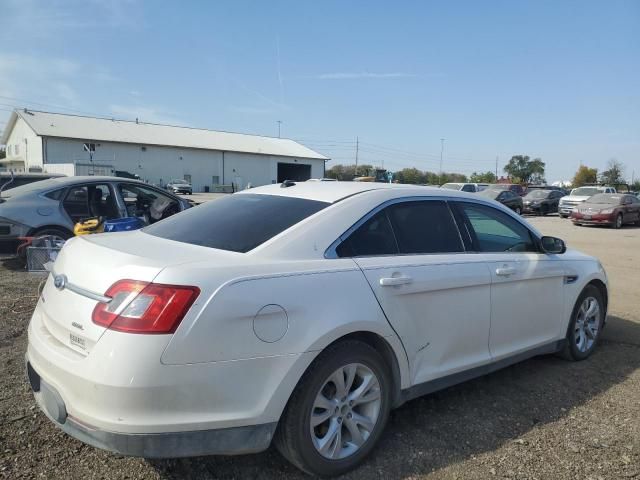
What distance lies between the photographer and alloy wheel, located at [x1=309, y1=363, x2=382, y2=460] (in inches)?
111

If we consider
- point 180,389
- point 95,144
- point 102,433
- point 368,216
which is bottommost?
point 102,433

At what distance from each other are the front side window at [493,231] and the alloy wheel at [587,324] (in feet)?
3.20

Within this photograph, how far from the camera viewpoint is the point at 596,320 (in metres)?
5.11

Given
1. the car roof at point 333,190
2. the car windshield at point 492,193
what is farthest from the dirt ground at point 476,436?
the car windshield at point 492,193

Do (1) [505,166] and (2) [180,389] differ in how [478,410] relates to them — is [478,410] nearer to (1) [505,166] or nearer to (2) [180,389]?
(2) [180,389]

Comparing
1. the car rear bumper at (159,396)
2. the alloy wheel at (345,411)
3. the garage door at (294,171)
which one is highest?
the garage door at (294,171)

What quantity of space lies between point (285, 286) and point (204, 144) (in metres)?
60.1

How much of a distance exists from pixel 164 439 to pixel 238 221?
1.38m

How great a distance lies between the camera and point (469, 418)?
3.67 metres

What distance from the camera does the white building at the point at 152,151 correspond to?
4967 centimetres

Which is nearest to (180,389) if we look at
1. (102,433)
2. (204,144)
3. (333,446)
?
(102,433)

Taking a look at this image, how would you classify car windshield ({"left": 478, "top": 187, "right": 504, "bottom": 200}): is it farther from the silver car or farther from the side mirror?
the side mirror

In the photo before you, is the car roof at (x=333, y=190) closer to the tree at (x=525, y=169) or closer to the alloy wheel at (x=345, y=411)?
the alloy wheel at (x=345, y=411)

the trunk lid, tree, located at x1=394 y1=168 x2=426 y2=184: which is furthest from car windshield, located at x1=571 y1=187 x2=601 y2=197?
the trunk lid
